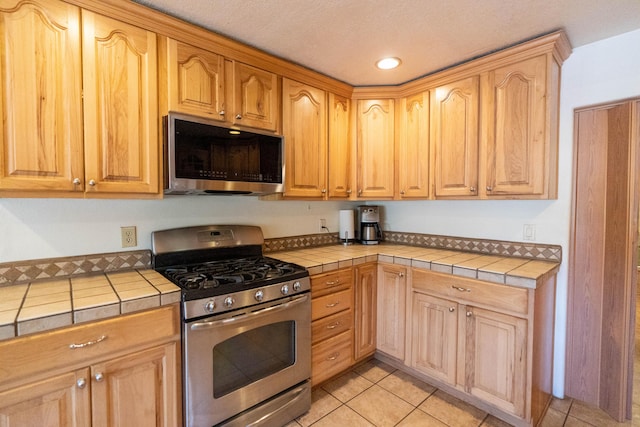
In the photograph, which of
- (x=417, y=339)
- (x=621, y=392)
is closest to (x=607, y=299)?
(x=621, y=392)

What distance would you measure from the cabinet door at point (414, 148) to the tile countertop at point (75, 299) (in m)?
1.84

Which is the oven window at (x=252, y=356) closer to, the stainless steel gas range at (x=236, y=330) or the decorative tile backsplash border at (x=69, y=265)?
the stainless steel gas range at (x=236, y=330)

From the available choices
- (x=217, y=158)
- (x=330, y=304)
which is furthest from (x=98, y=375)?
(x=330, y=304)

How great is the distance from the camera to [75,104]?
53.7 inches

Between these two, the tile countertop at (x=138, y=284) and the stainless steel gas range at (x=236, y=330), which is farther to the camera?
the stainless steel gas range at (x=236, y=330)

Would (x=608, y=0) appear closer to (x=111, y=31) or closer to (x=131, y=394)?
(x=111, y=31)

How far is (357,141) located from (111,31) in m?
1.75

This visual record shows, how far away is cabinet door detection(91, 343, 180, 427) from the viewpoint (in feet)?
4.00

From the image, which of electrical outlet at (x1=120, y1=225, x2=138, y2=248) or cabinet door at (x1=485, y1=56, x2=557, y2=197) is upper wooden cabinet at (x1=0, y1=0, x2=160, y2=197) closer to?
electrical outlet at (x1=120, y1=225, x2=138, y2=248)

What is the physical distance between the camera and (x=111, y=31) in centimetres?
144

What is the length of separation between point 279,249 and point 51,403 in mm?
1528

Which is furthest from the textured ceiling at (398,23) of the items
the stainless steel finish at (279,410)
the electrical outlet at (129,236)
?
the stainless steel finish at (279,410)

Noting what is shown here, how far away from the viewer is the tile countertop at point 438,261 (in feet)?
5.63

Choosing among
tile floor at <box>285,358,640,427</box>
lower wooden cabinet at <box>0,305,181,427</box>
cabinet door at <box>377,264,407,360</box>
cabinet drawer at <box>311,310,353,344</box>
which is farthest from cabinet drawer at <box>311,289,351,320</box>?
lower wooden cabinet at <box>0,305,181,427</box>
